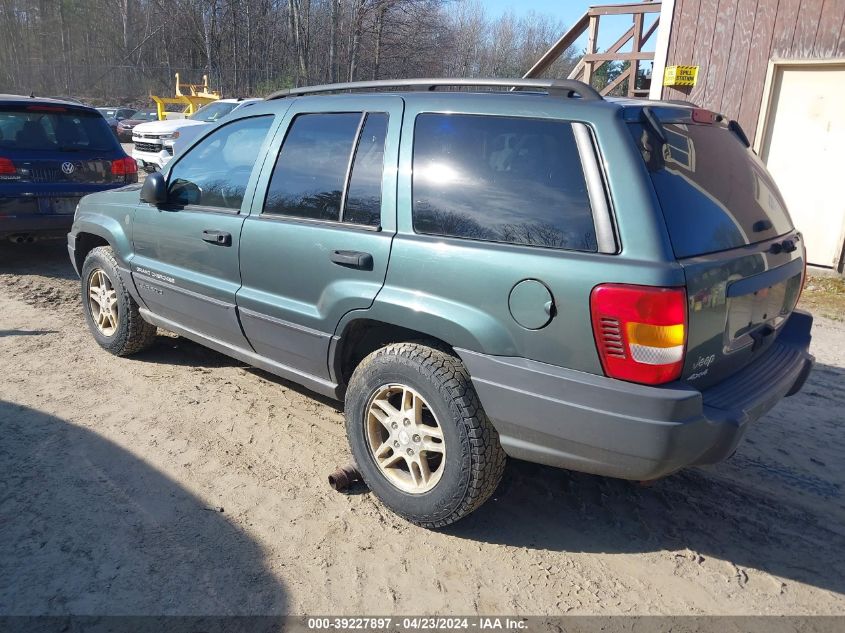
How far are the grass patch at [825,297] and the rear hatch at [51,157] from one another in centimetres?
781

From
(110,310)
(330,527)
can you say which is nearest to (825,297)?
(330,527)

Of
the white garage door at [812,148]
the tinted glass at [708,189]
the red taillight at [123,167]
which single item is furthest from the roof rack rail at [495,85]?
the white garage door at [812,148]

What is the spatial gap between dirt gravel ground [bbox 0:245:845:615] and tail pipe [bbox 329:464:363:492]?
0.07 metres

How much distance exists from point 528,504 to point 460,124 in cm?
185

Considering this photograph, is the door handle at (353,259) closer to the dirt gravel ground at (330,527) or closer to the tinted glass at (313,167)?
the tinted glass at (313,167)

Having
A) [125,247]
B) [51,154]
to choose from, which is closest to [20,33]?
[51,154]

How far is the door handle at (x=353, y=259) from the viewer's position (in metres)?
3.00

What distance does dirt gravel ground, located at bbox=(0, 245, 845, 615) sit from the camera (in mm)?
2566

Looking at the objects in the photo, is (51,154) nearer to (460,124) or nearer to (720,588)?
(460,124)

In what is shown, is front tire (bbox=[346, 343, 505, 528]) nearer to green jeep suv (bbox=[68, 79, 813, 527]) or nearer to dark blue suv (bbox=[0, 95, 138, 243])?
green jeep suv (bbox=[68, 79, 813, 527])

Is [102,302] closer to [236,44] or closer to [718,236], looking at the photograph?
[718,236]

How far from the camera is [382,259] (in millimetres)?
2953

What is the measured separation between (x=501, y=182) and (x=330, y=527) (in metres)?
1.74

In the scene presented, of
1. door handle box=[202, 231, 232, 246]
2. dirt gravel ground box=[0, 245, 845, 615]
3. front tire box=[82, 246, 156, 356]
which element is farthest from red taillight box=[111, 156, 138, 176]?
door handle box=[202, 231, 232, 246]
